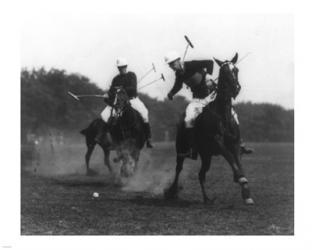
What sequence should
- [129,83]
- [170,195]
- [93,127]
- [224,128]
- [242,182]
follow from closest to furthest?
1. [242,182]
2. [224,128]
3. [170,195]
4. [129,83]
5. [93,127]

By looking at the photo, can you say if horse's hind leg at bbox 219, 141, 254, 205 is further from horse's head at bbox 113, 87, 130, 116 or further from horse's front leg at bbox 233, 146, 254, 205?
horse's head at bbox 113, 87, 130, 116

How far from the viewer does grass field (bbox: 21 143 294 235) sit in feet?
38.8

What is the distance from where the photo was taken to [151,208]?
44.6ft

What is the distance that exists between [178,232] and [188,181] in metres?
7.38

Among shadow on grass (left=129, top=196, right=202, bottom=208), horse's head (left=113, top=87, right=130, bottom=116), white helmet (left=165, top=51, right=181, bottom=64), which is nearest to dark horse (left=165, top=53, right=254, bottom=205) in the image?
shadow on grass (left=129, top=196, right=202, bottom=208)

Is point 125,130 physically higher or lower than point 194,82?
lower

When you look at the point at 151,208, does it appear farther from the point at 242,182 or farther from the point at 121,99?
the point at 121,99

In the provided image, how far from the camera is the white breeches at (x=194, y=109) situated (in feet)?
46.6

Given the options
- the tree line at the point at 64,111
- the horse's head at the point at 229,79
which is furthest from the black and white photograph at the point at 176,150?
the tree line at the point at 64,111

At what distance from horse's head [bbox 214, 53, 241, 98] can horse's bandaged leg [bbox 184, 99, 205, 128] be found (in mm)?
943

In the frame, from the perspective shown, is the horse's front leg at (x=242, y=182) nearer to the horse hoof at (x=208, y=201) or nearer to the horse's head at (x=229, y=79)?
the horse hoof at (x=208, y=201)

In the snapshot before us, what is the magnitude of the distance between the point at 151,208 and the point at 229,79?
10.2ft

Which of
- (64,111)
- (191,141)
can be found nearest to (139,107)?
(191,141)
